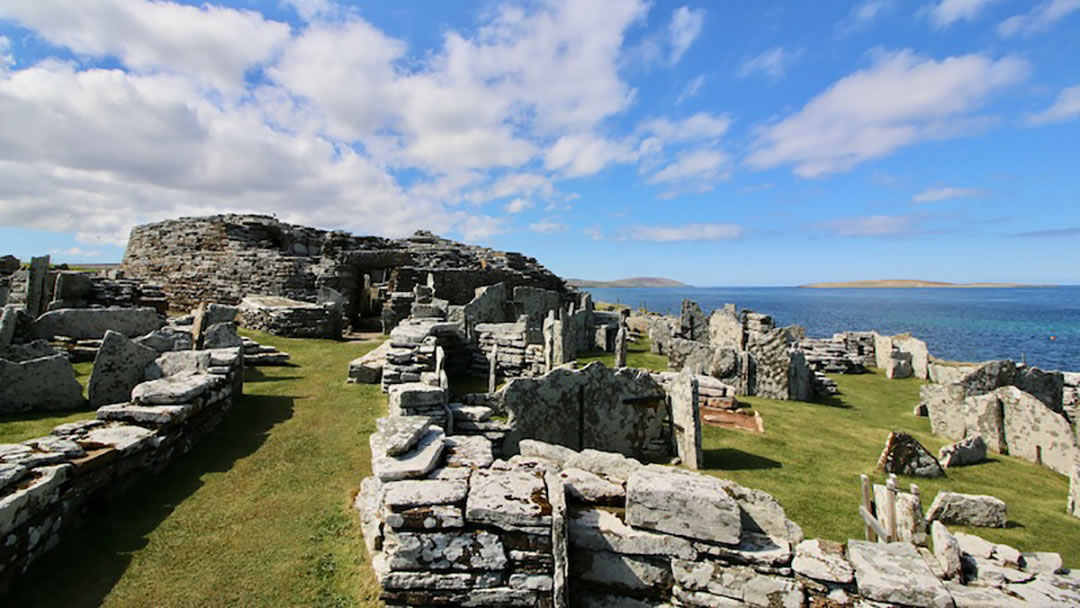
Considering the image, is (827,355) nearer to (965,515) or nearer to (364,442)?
(965,515)

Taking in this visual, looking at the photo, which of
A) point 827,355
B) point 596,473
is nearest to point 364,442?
point 596,473

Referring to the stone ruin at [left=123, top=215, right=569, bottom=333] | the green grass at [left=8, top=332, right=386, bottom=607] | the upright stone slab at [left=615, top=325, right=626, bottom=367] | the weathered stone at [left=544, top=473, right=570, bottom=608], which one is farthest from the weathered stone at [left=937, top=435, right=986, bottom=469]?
the stone ruin at [left=123, top=215, right=569, bottom=333]

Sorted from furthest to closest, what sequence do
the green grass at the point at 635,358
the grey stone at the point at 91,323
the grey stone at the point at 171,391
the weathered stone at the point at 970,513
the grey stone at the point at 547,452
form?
1. the green grass at the point at 635,358
2. the grey stone at the point at 91,323
3. the grey stone at the point at 171,391
4. the weathered stone at the point at 970,513
5. the grey stone at the point at 547,452

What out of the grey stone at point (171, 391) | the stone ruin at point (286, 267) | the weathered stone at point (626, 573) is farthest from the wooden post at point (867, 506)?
the stone ruin at point (286, 267)

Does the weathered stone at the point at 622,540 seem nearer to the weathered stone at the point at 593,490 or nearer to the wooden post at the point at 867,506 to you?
the weathered stone at the point at 593,490

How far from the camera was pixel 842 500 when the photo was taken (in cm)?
615

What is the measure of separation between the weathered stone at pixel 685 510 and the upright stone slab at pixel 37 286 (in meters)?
18.5

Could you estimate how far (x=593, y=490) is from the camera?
3.94m

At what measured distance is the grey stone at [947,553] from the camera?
3.45 m

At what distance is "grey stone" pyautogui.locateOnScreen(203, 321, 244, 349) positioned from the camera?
1030 cm

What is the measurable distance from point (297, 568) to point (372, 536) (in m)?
0.62

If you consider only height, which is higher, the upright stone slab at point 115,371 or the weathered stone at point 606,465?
the upright stone slab at point 115,371

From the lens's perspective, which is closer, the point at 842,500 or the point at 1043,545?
the point at 1043,545

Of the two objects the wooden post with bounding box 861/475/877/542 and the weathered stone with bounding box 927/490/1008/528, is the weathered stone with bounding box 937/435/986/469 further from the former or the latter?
the wooden post with bounding box 861/475/877/542
